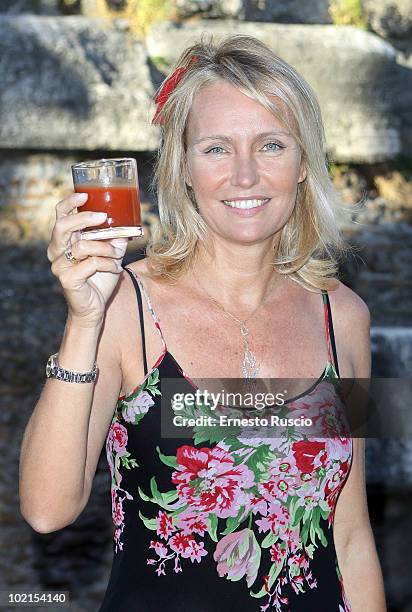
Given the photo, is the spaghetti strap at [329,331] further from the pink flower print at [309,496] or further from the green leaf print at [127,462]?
the green leaf print at [127,462]

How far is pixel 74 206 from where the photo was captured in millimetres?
2008

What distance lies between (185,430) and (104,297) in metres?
0.38

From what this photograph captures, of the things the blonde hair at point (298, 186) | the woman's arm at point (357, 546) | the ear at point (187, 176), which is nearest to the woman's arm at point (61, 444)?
the blonde hair at point (298, 186)

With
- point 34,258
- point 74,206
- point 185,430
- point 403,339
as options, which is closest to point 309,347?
point 185,430

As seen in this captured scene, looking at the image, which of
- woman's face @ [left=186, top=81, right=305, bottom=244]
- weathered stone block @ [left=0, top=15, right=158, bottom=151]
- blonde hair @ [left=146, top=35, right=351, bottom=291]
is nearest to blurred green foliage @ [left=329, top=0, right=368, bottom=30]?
weathered stone block @ [left=0, top=15, right=158, bottom=151]

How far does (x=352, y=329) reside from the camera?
257 centimetres

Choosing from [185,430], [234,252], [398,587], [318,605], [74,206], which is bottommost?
[398,587]

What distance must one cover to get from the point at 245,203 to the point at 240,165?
0.09 metres

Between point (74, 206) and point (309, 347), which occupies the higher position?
point (74, 206)

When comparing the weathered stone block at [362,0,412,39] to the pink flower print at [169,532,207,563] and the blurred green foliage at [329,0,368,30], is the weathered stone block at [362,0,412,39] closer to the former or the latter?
the blurred green foliage at [329,0,368,30]

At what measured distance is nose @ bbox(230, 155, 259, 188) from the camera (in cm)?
228

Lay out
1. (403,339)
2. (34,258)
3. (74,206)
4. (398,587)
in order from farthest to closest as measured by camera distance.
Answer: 1. (34,258)
2. (398,587)
3. (403,339)
4. (74,206)

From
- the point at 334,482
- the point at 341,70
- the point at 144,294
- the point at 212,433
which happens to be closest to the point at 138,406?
the point at 212,433

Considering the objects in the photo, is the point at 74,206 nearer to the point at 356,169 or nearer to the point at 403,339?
the point at 403,339
